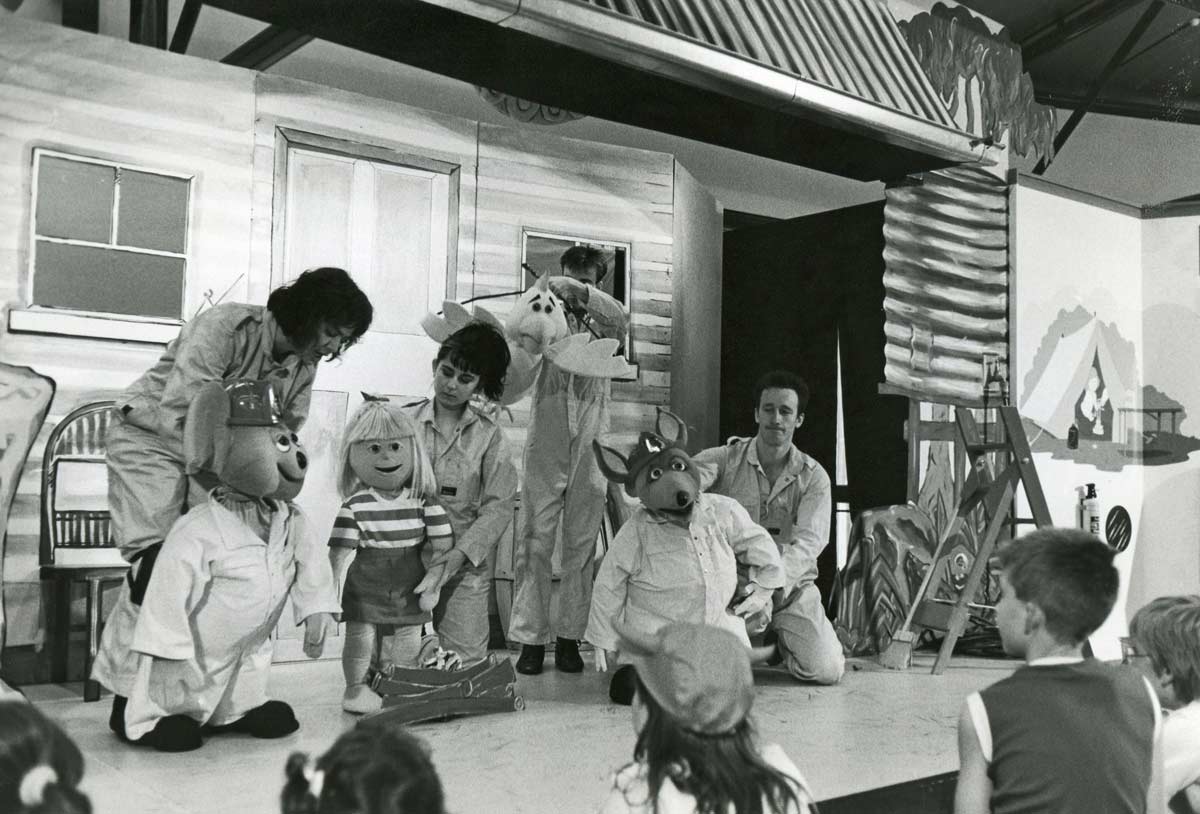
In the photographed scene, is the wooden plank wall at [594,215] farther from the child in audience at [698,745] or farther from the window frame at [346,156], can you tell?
the child in audience at [698,745]

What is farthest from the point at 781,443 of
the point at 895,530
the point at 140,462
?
the point at 140,462

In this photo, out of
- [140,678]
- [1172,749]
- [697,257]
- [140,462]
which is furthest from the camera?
[697,257]

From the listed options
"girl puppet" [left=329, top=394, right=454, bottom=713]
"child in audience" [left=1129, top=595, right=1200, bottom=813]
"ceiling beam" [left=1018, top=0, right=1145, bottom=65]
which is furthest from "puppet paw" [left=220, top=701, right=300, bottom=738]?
"ceiling beam" [left=1018, top=0, right=1145, bottom=65]

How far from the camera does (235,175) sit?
14.1 feet

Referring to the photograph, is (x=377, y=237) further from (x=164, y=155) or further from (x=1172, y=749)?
(x=1172, y=749)

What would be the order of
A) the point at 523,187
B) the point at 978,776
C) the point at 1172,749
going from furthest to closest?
the point at 523,187 → the point at 1172,749 → the point at 978,776

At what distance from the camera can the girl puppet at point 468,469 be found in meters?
3.67

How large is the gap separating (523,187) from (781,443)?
5.68ft

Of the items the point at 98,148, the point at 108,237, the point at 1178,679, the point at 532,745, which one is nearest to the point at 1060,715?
the point at 1178,679

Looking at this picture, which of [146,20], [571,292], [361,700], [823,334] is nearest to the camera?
[361,700]

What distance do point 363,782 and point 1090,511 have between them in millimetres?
5574

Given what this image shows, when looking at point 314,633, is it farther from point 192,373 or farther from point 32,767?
point 32,767

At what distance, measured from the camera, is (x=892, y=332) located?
19.2 ft

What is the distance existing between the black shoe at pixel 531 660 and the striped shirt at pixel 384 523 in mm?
1033
